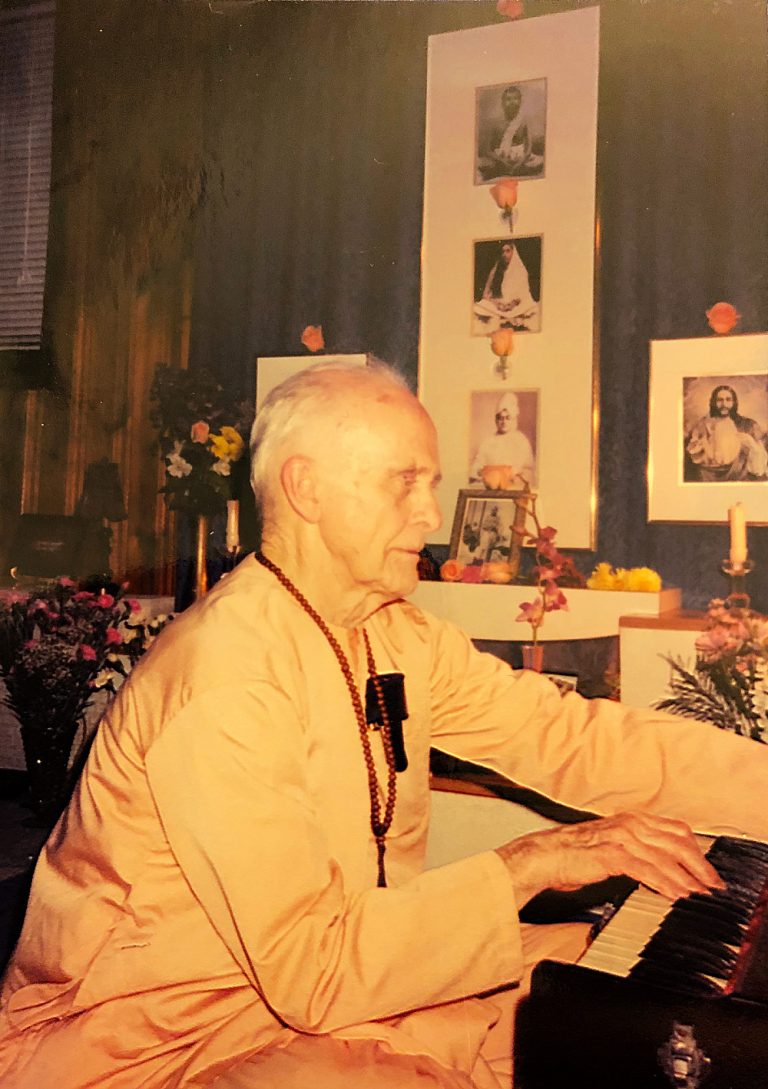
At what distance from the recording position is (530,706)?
1718 millimetres

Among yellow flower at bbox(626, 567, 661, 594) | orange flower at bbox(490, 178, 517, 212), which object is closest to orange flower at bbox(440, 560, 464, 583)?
yellow flower at bbox(626, 567, 661, 594)

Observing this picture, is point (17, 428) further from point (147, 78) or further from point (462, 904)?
point (462, 904)

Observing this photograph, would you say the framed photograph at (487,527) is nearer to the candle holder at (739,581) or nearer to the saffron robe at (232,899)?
the candle holder at (739,581)

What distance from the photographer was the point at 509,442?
216 centimetres

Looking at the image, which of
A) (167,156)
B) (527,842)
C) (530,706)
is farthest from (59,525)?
(527,842)

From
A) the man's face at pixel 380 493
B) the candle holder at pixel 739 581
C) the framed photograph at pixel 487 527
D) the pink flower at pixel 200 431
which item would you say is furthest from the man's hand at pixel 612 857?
the pink flower at pixel 200 431

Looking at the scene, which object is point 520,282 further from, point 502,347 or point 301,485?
point 301,485

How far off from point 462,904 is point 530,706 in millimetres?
557

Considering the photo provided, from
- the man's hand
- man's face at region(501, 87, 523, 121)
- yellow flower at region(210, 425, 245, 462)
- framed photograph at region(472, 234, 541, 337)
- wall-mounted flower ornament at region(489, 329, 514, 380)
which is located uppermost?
man's face at region(501, 87, 523, 121)

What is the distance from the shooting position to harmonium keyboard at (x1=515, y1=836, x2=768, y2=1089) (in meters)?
1.07

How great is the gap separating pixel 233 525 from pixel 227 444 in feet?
0.70

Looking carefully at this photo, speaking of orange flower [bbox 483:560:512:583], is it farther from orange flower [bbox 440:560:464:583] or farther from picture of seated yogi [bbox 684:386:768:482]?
picture of seated yogi [bbox 684:386:768:482]

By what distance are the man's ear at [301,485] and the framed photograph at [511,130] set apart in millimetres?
1053

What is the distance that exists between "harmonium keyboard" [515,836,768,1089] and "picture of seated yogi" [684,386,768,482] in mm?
1067
